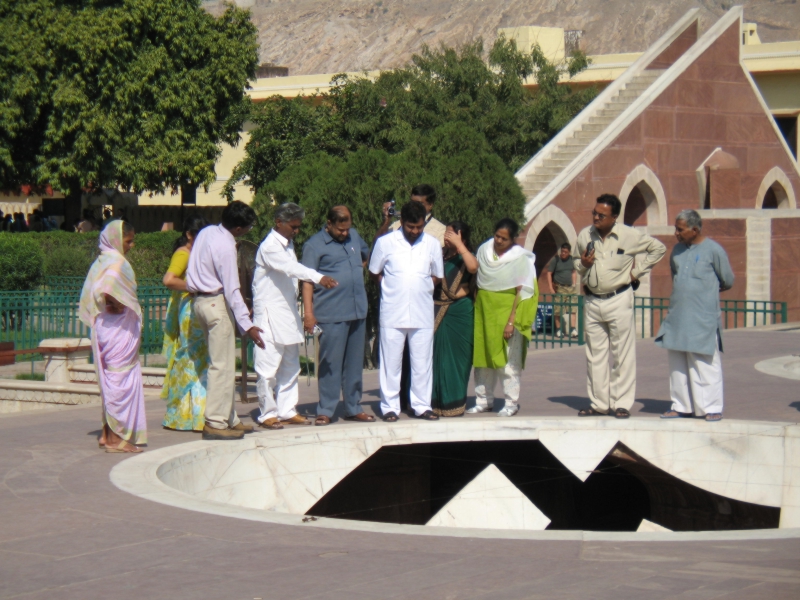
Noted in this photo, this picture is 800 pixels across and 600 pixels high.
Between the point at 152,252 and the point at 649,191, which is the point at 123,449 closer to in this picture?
the point at 152,252

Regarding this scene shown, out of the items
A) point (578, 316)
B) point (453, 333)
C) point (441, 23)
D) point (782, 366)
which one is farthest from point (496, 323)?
point (441, 23)

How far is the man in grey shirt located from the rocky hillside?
7909 cm

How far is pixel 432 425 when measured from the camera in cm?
905

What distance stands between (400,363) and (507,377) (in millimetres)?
951

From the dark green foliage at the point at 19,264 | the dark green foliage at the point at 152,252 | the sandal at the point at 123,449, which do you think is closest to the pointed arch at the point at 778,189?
the dark green foliage at the point at 152,252

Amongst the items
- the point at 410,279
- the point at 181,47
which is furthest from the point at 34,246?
the point at 410,279

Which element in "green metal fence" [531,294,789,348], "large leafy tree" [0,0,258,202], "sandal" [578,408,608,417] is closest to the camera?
"sandal" [578,408,608,417]

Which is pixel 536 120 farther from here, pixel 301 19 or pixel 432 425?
pixel 301 19

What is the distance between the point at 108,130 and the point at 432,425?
21.4 meters

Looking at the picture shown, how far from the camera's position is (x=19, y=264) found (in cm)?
2141

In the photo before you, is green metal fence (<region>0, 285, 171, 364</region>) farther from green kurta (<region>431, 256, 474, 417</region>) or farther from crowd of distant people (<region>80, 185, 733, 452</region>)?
green kurta (<region>431, 256, 474, 417</region>)

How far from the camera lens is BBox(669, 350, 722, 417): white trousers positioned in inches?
349

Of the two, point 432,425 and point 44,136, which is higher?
point 44,136

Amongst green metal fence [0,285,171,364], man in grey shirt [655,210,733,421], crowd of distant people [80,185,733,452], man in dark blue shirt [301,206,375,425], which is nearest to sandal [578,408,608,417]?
crowd of distant people [80,185,733,452]
